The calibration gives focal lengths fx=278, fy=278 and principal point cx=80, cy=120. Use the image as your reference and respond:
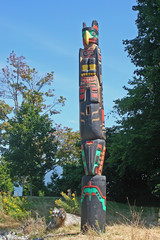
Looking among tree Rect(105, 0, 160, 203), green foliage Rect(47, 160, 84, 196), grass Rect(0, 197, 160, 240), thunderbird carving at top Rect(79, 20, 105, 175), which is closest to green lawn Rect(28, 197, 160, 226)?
grass Rect(0, 197, 160, 240)

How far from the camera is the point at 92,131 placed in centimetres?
818

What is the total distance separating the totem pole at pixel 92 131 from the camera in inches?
295

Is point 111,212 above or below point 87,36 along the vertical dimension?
below

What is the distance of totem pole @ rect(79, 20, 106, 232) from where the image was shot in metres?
7.50

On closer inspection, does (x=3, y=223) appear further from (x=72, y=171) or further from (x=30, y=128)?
(x=30, y=128)

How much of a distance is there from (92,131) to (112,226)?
3.09 meters

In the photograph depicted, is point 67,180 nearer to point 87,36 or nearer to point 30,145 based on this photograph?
point 30,145

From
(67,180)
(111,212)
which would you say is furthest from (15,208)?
(67,180)

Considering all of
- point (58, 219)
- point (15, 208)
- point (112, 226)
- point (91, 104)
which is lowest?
point (112, 226)

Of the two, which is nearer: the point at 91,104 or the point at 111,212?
the point at 91,104

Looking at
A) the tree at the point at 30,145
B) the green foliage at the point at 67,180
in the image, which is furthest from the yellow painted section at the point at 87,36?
the tree at the point at 30,145

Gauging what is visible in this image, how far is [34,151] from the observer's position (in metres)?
Answer: 19.6

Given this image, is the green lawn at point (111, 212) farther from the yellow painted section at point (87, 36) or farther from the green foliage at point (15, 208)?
the yellow painted section at point (87, 36)

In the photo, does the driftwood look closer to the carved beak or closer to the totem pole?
the totem pole
